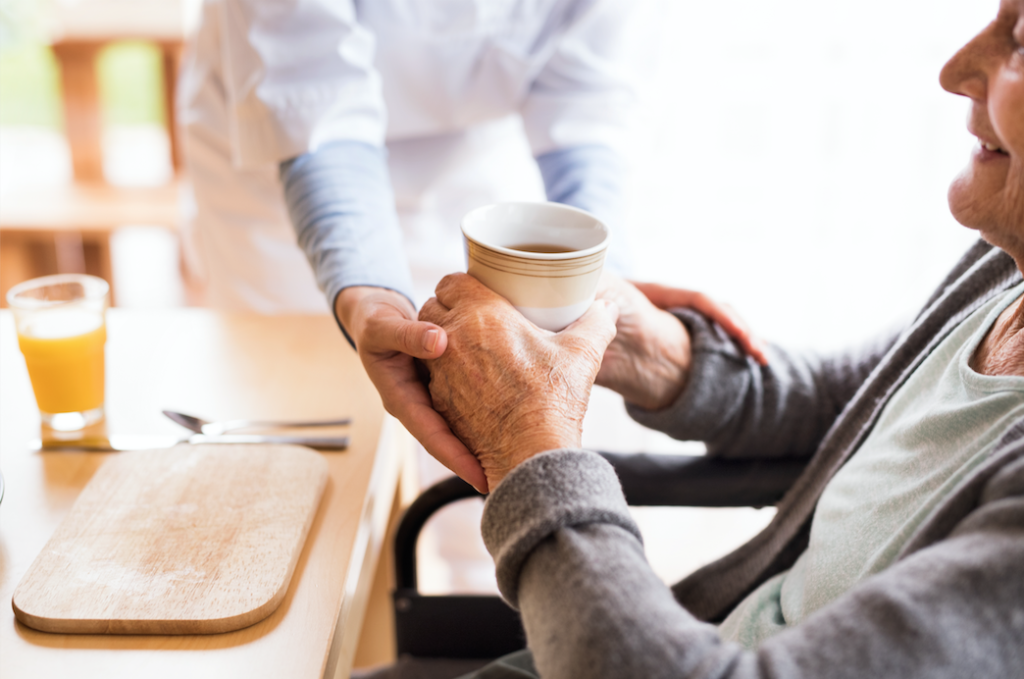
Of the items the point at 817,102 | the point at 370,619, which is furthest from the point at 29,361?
the point at 817,102

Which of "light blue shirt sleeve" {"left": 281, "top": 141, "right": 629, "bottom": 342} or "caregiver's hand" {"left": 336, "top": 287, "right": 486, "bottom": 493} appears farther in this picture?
"light blue shirt sleeve" {"left": 281, "top": 141, "right": 629, "bottom": 342}

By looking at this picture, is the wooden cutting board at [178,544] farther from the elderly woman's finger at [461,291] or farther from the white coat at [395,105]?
the white coat at [395,105]

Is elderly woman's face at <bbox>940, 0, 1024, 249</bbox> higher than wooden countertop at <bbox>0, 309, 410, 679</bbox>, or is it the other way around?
elderly woman's face at <bbox>940, 0, 1024, 249</bbox>

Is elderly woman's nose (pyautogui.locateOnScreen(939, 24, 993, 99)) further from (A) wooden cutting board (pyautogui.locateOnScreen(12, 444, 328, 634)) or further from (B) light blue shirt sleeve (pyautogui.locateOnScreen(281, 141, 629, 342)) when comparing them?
(A) wooden cutting board (pyautogui.locateOnScreen(12, 444, 328, 634))

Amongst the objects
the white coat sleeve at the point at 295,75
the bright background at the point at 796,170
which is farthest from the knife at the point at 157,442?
the bright background at the point at 796,170

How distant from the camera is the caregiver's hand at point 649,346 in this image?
3.08 feet

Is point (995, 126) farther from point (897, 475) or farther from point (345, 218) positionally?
point (345, 218)

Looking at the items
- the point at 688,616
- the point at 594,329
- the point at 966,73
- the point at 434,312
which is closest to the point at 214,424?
the point at 434,312

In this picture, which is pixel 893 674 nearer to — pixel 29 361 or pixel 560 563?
pixel 560 563

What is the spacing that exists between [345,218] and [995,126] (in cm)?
65

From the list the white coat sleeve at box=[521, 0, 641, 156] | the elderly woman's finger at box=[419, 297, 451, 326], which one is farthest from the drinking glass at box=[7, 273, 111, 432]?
the white coat sleeve at box=[521, 0, 641, 156]

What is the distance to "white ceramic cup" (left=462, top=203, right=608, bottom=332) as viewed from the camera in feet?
2.21

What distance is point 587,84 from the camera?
1333 mm

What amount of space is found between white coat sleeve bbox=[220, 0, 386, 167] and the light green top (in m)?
0.73
